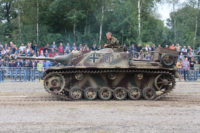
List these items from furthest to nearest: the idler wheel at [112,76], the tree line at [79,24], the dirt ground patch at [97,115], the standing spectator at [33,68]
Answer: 1. the tree line at [79,24]
2. the standing spectator at [33,68]
3. the idler wheel at [112,76]
4. the dirt ground patch at [97,115]

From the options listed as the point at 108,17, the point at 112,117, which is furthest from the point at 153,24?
the point at 112,117

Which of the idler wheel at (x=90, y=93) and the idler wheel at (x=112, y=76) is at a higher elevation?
the idler wheel at (x=112, y=76)

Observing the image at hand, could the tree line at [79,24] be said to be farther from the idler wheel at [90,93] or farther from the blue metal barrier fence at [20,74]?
the idler wheel at [90,93]

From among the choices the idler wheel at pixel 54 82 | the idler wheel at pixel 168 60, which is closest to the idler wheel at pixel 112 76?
the idler wheel at pixel 54 82

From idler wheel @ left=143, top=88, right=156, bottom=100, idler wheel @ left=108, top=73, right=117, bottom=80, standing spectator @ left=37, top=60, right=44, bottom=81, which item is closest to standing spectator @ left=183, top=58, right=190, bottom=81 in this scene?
idler wheel @ left=143, top=88, right=156, bottom=100

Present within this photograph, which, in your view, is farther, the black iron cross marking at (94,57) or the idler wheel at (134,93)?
the idler wheel at (134,93)

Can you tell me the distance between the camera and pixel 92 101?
15.1m

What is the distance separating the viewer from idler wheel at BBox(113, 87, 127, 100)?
1557 centimetres

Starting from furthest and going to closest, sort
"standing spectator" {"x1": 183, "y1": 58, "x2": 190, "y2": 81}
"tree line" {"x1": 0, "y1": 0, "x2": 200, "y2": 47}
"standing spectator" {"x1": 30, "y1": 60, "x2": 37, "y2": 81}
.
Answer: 1. "tree line" {"x1": 0, "y1": 0, "x2": 200, "y2": 47}
2. "standing spectator" {"x1": 183, "y1": 58, "x2": 190, "y2": 81}
3. "standing spectator" {"x1": 30, "y1": 60, "x2": 37, "y2": 81}

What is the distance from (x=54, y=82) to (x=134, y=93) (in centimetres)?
380

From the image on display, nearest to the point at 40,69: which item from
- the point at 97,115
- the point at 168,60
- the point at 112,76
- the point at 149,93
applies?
the point at 112,76

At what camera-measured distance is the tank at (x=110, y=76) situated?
15.1m

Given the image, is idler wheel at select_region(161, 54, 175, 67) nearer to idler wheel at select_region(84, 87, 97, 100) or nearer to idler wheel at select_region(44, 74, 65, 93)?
idler wheel at select_region(84, 87, 97, 100)

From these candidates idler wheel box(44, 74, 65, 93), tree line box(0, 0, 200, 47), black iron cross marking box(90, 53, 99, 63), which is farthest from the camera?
tree line box(0, 0, 200, 47)
